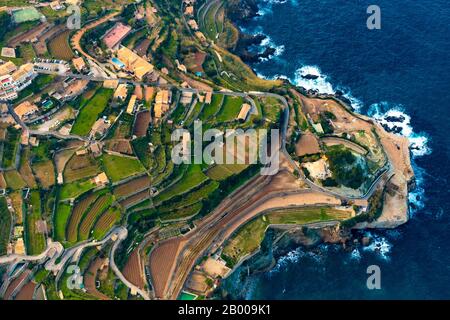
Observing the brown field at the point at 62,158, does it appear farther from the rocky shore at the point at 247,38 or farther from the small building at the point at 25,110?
the rocky shore at the point at 247,38

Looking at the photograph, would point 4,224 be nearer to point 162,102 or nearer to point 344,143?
point 162,102

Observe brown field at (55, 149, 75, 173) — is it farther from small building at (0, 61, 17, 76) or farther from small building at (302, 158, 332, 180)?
small building at (302, 158, 332, 180)

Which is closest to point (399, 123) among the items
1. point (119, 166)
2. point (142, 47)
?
point (142, 47)

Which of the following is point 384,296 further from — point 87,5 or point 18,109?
point 87,5

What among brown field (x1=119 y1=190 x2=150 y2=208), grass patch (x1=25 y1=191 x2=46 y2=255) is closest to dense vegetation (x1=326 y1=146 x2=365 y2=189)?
brown field (x1=119 y1=190 x2=150 y2=208)
